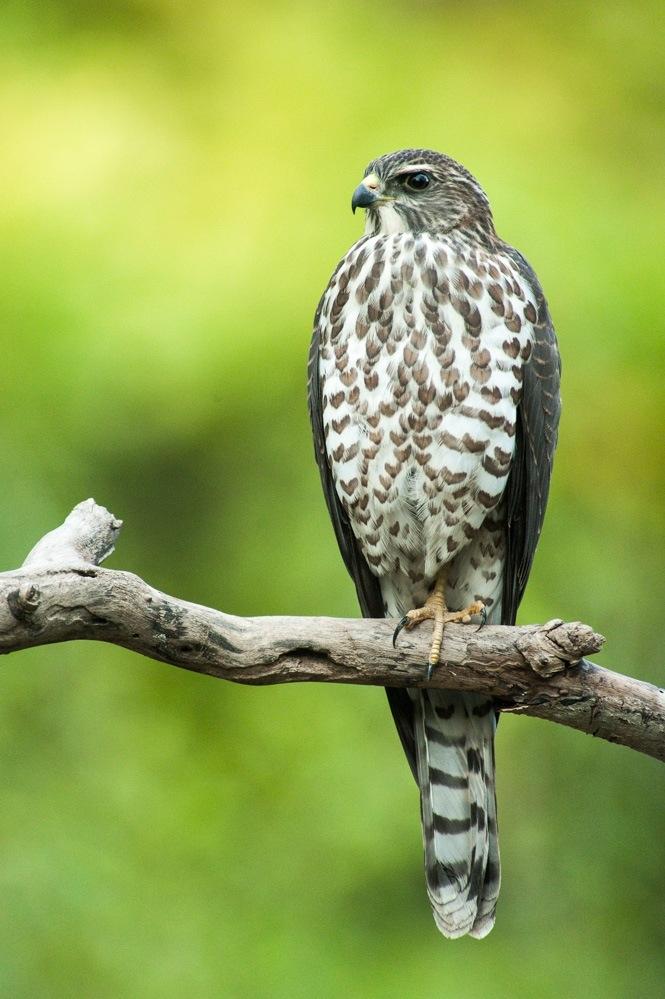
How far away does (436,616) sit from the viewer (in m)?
3.30

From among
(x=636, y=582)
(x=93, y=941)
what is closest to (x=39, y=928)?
(x=93, y=941)

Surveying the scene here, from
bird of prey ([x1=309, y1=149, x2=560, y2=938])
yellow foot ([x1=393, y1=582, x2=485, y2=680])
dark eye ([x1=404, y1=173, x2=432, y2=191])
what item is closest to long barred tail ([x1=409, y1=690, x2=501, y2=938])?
bird of prey ([x1=309, y1=149, x2=560, y2=938])

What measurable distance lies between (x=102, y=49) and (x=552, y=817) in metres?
3.89

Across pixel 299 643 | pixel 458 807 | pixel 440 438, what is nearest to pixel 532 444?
pixel 440 438

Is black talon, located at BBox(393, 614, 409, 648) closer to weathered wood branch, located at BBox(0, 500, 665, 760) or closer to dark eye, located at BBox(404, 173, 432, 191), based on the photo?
weathered wood branch, located at BBox(0, 500, 665, 760)

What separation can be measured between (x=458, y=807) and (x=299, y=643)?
106 cm

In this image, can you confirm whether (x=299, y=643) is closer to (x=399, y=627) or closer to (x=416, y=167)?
(x=399, y=627)

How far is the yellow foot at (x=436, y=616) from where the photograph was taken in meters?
3.13

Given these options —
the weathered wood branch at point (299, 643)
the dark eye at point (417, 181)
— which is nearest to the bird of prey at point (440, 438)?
the dark eye at point (417, 181)

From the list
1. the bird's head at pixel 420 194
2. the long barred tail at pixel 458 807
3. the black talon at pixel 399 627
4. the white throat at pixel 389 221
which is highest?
the bird's head at pixel 420 194

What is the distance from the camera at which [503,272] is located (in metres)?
3.42

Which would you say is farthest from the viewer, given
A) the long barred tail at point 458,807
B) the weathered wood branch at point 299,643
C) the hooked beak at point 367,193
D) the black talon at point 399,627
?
the long barred tail at point 458,807

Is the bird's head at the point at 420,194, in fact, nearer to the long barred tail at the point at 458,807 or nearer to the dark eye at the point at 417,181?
the dark eye at the point at 417,181

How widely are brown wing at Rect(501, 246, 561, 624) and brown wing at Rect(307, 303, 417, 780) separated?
413 millimetres
